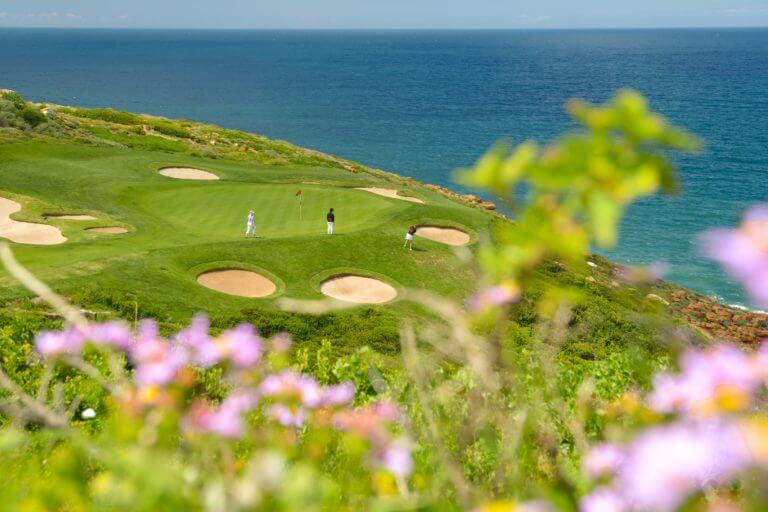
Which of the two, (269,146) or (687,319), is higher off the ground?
(269,146)

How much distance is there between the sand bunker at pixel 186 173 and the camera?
3041 cm

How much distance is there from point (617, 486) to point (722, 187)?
60.2 metres

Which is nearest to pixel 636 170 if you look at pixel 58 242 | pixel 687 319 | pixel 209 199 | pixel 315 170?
pixel 58 242

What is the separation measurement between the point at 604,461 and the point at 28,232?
2073 centimetres

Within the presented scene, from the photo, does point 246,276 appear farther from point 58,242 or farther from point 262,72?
point 262,72

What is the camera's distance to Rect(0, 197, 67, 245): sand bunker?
18.9 metres

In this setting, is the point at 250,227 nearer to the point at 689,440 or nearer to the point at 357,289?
the point at 357,289

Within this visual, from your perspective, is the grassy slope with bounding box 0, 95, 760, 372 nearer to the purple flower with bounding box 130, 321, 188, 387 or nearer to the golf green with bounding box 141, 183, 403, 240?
the golf green with bounding box 141, 183, 403, 240

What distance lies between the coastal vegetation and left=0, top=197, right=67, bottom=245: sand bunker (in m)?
0.42

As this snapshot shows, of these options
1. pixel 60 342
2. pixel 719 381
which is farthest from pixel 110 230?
pixel 719 381

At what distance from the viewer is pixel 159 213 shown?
78.5 feet

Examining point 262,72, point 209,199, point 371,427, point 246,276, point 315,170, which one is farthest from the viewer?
point 262,72

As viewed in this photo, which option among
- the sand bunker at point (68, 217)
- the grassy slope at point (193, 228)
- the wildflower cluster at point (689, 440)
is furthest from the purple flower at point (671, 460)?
the sand bunker at point (68, 217)

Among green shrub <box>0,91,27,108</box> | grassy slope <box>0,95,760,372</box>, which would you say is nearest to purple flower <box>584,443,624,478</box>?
grassy slope <box>0,95,760,372</box>
